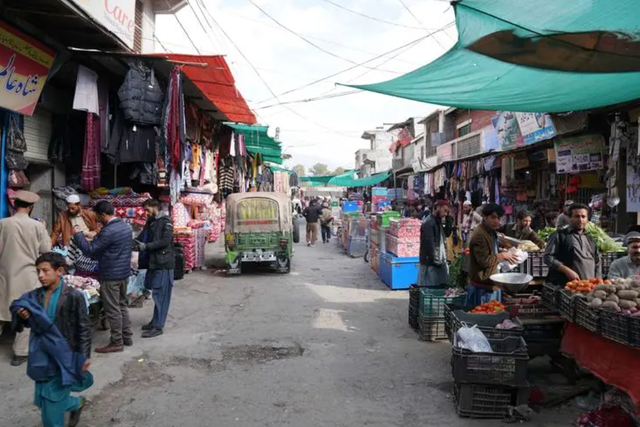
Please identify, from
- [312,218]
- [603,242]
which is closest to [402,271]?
[603,242]

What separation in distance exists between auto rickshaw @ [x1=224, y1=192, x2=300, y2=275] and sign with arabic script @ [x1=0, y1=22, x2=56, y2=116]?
21.0 ft

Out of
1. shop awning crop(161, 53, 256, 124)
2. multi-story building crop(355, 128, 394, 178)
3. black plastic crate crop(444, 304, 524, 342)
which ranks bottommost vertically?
black plastic crate crop(444, 304, 524, 342)

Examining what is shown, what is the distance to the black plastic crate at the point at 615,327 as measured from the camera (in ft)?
12.0

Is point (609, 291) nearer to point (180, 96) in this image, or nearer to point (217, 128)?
point (180, 96)

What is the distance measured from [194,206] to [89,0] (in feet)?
26.1

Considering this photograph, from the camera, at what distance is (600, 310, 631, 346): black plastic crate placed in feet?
12.0

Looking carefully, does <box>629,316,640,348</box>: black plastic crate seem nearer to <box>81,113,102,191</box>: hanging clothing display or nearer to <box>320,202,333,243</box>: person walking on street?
<box>81,113,102,191</box>: hanging clothing display

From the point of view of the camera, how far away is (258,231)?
12.8 m

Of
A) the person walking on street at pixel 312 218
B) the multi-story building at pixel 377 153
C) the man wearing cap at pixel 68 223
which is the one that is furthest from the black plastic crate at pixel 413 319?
the multi-story building at pixel 377 153

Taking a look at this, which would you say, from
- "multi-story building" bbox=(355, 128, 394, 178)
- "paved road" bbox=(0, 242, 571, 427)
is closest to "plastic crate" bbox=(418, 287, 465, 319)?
"paved road" bbox=(0, 242, 571, 427)

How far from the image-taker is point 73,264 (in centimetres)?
714

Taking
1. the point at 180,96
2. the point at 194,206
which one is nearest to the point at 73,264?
the point at 180,96

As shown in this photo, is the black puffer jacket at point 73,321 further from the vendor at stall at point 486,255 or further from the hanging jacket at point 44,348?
the vendor at stall at point 486,255

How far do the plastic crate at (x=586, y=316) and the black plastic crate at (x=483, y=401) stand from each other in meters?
0.78
